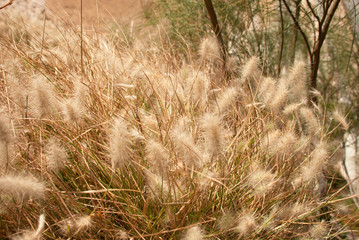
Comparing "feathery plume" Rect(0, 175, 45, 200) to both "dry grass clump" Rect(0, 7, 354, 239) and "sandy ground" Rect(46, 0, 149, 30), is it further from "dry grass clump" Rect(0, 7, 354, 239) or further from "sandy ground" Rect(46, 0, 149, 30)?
"sandy ground" Rect(46, 0, 149, 30)

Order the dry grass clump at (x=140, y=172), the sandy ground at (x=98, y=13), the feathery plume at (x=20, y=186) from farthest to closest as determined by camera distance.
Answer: the sandy ground at (x=98, y=13) → the dry grass clump at (x=140, y=172) → the feathery plume at (x=20, y=186)

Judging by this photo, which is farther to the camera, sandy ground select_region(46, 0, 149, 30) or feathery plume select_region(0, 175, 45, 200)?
sandy ground select_region(46, 0, 149, 30)

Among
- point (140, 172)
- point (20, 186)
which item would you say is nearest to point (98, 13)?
point (140, 172)

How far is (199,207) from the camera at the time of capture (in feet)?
2.56

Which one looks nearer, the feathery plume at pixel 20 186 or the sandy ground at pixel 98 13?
the feathery plume at pixel 20 186

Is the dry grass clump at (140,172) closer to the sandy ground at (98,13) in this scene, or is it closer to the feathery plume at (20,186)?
the feathery plume at (20,186)

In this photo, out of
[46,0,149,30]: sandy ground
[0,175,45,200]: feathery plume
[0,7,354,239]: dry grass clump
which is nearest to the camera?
[0,175,45,200]: feathery plume

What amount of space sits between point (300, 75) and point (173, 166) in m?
0.50

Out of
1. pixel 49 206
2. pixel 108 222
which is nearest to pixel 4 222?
pixel 49 206

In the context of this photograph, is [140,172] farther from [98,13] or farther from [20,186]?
[98,13]

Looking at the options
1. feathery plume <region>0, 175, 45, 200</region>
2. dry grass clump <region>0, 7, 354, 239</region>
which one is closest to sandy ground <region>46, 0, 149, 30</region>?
dry grass clump <region>0, 7, 354, 239</region>

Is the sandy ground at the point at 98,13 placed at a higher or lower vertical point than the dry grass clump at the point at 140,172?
higher

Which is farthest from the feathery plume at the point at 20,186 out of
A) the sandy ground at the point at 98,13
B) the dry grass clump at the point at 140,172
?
the sandy ground at the point at 98,13

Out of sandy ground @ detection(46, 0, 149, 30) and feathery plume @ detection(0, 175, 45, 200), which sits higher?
sandy ground @ detection(46, 0, 149, 30)
